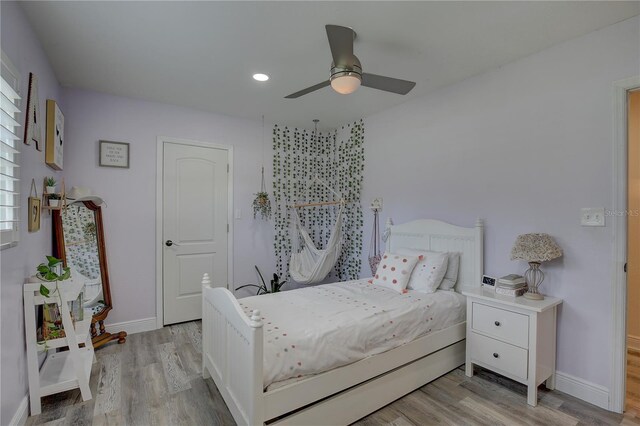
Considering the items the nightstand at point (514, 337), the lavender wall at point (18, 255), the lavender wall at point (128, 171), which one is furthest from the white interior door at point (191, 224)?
the nightstand at point (514, 337)

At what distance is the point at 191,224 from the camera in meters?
3.59

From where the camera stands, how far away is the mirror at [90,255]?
2846 millimetres

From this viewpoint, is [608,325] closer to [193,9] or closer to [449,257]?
[449,257]

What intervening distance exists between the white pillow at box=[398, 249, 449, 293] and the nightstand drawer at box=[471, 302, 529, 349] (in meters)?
0.38

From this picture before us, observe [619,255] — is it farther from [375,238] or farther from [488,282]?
[375,238]

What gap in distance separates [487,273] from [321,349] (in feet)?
5.60

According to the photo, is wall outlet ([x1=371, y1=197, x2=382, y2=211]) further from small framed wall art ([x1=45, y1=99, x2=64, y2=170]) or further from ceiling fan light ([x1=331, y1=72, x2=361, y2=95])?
small framed wall art ([x1=45, y1=99, x2=64, y2=170])

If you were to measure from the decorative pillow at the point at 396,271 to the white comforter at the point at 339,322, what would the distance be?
9 cm

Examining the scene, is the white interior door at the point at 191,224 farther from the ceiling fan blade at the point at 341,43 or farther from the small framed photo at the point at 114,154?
the ceiling fan blade at the point at 341,43

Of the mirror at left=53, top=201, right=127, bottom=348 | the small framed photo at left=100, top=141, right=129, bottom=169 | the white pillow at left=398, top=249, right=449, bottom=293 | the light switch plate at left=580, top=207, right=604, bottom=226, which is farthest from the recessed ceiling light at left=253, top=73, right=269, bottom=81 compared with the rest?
the light switch plate at left=580, top=207, right=604, bottom=226

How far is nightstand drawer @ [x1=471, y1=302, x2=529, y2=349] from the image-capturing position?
2.11 m

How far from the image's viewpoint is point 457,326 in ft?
8.30

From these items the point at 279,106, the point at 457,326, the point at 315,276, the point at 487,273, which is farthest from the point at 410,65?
the point at 315,276

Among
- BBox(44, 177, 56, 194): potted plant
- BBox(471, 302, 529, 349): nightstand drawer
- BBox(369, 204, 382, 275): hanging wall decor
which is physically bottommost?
BBox(471, 302, 529, 349): nightstand drawer
